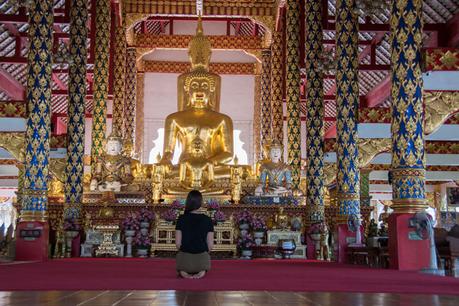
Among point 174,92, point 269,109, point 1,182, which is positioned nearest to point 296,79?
point 269,109

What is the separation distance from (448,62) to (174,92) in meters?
16.9

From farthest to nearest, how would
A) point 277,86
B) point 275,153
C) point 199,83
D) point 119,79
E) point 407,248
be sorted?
1. point 277,86
2. point 119,79
3. point 199,83
4. point 275,153
5. point 407,248

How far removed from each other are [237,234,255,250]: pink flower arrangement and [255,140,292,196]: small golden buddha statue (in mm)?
1530

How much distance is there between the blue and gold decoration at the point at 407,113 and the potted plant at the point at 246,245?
4557mm

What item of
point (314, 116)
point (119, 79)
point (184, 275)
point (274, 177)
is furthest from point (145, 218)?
point (119, 79)

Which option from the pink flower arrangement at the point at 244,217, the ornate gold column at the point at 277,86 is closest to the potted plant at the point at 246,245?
the pink flower arrangement at the point at 244,217

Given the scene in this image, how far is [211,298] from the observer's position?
4.11 m

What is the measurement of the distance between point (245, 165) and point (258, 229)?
315 centimetres

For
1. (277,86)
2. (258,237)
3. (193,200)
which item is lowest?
(258,237)

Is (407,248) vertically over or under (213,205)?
under

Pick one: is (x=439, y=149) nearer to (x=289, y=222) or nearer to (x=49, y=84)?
(x=289, y=222)

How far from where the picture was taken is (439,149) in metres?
18.3

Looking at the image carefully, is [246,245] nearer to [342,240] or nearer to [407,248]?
[342,240]

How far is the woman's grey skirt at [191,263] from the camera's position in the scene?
226 inches
